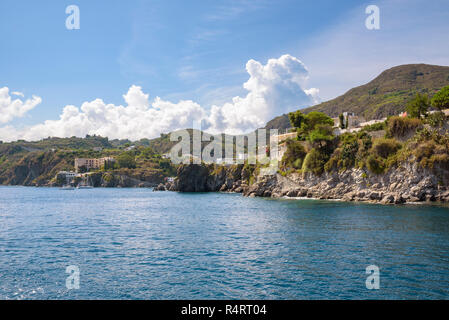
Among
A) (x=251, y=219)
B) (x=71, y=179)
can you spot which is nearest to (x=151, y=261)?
(x=251, y=219)

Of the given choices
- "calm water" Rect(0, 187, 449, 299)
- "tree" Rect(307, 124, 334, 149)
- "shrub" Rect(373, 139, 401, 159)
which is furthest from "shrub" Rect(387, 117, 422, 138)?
"calm water" Rect(0, 187, 449, 299)

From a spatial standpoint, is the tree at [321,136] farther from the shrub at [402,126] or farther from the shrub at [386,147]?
the shrub at [402,126]

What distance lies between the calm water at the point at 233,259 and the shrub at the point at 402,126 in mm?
28054

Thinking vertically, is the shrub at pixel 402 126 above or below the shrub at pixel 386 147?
above

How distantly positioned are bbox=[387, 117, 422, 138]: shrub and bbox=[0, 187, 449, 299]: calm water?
28.1 m

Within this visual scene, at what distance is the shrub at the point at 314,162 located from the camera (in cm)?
6450

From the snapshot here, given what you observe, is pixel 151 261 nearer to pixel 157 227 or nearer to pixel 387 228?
pixel 157 227

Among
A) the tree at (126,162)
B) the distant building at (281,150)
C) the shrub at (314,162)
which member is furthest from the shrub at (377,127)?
the tree at (126,162)

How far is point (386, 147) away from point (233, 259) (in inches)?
1873

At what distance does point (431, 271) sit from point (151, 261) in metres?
15.8

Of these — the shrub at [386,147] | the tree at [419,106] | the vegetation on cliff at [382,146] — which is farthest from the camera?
the tree at [419,106]

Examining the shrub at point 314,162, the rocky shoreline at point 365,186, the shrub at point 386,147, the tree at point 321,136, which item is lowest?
the rocky shoreline at point 365,186

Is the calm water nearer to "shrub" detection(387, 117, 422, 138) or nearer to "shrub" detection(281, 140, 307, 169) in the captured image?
"shrub" detection(387, 117, 422, 138)

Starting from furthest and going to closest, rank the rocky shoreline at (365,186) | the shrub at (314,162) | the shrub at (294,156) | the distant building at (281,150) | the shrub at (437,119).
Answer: the distant building at (281,150)
the shrub at (294,156)
the shrub at (314,162)
the shrub at (437,119)
the rocky shoreline at (365,186)
